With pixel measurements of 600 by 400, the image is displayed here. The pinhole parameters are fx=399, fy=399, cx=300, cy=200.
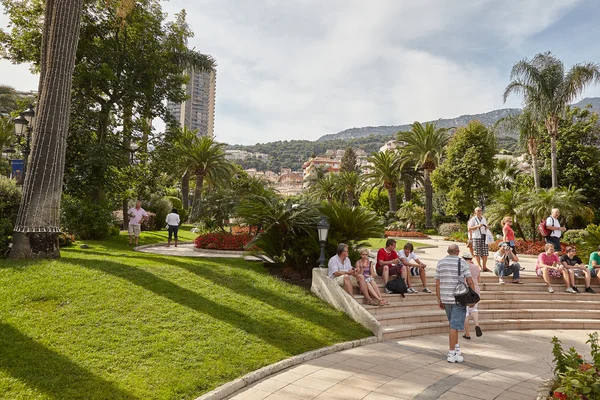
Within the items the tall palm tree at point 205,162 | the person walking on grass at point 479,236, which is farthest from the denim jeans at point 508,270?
the tall palm tree at point 205,162

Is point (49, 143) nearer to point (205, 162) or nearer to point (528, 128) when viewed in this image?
point (528, 128)

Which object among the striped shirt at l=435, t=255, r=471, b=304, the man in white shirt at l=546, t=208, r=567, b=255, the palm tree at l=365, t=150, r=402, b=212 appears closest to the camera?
the striped shirt at l=435, t=255, r=471, b=304

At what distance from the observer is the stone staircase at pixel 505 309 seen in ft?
28.2

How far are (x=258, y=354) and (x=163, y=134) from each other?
50.3ft

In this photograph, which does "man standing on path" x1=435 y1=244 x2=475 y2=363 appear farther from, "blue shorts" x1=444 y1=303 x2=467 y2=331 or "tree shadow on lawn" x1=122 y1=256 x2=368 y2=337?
"tree shadow on lawn" x1=122 y1=256 x2=368 y2=337

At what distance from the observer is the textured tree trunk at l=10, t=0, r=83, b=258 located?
862 cm

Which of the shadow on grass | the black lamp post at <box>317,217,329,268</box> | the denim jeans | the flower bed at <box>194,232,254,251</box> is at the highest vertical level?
the black lamp post at <box>317,217,329,268</box>

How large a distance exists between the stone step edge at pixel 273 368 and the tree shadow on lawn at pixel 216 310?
0.62 ft

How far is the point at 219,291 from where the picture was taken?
27.2ft

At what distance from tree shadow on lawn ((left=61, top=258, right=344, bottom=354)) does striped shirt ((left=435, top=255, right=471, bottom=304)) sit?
7.24 feet

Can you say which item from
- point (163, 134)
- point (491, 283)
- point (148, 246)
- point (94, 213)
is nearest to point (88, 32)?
point (163, 134)

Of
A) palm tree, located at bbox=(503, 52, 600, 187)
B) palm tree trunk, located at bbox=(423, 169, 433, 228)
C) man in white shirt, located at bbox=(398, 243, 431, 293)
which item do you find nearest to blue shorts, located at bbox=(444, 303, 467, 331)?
man in white shirt, located at bbox=(398, 243, 431, 293)

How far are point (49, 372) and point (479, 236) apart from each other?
1137cm

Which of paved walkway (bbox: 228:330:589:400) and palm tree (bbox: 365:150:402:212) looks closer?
paved walkway (bbox: 228:330:589:400)
